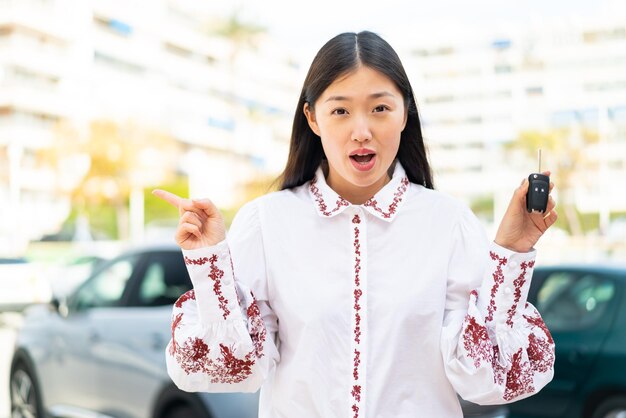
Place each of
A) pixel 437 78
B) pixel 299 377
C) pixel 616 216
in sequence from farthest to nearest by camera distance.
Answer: pixel 437 78 → pixel 616 216 → pixel 299 377

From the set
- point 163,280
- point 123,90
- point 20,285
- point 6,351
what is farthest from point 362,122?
point 123,90

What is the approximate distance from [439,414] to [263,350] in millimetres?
398

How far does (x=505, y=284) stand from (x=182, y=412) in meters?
3.63

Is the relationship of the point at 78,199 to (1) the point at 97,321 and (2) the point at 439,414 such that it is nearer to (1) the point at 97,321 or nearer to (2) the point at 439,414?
(1) the point at 97,321

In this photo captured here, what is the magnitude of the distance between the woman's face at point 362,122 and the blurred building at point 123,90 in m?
45.4

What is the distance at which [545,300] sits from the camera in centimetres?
655

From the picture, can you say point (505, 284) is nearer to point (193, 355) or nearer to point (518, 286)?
point (518, 286)

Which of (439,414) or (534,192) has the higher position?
(534,192)

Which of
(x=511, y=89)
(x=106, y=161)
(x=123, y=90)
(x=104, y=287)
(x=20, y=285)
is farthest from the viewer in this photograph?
(x=511, y=89)

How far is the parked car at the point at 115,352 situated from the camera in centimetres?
548

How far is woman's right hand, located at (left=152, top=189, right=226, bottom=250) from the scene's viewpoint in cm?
204

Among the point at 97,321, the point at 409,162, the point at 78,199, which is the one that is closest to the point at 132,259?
the point at 97,321

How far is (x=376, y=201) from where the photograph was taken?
2.22 meters

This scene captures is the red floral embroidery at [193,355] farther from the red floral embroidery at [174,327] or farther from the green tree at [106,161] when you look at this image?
the green tree at [106,161]
